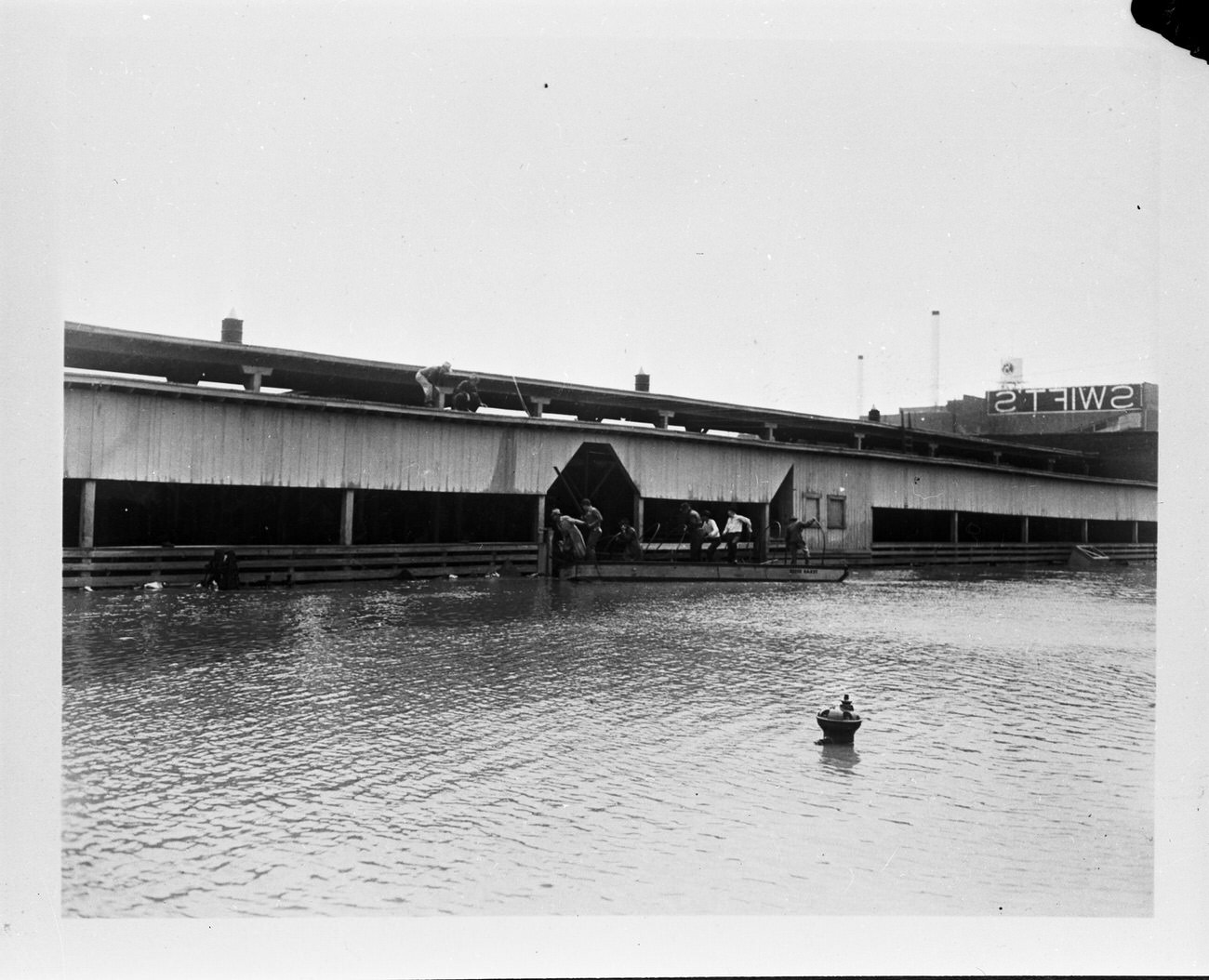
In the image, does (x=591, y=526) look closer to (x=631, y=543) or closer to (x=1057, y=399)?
(x=631, y=543)

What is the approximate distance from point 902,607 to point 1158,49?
482 inches

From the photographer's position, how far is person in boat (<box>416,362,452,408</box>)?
22.5 m

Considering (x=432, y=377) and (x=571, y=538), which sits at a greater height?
(x=432, y=377)

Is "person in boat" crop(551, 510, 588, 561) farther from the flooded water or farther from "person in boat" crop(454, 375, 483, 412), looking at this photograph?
the flooded water

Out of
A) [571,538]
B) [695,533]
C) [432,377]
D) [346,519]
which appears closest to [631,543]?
[571,538]

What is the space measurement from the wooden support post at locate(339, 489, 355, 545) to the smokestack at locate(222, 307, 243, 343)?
606cm

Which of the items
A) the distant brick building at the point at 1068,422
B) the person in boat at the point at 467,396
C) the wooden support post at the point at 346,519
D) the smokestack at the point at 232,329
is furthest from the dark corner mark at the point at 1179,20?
the distant brick building at the point at 1068,422

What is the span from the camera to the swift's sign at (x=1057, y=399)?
5316 cm

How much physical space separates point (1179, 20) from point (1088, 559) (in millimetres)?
31073

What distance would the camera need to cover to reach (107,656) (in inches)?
407

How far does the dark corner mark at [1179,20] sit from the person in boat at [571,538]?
15.3 m

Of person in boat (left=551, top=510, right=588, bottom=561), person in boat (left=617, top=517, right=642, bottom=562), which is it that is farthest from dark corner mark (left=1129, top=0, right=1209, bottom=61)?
person in boat (left=617, top=517, right=642, bottom=562)

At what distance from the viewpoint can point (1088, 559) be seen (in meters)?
34.0

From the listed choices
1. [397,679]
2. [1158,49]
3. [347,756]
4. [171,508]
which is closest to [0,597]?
[347,756]
